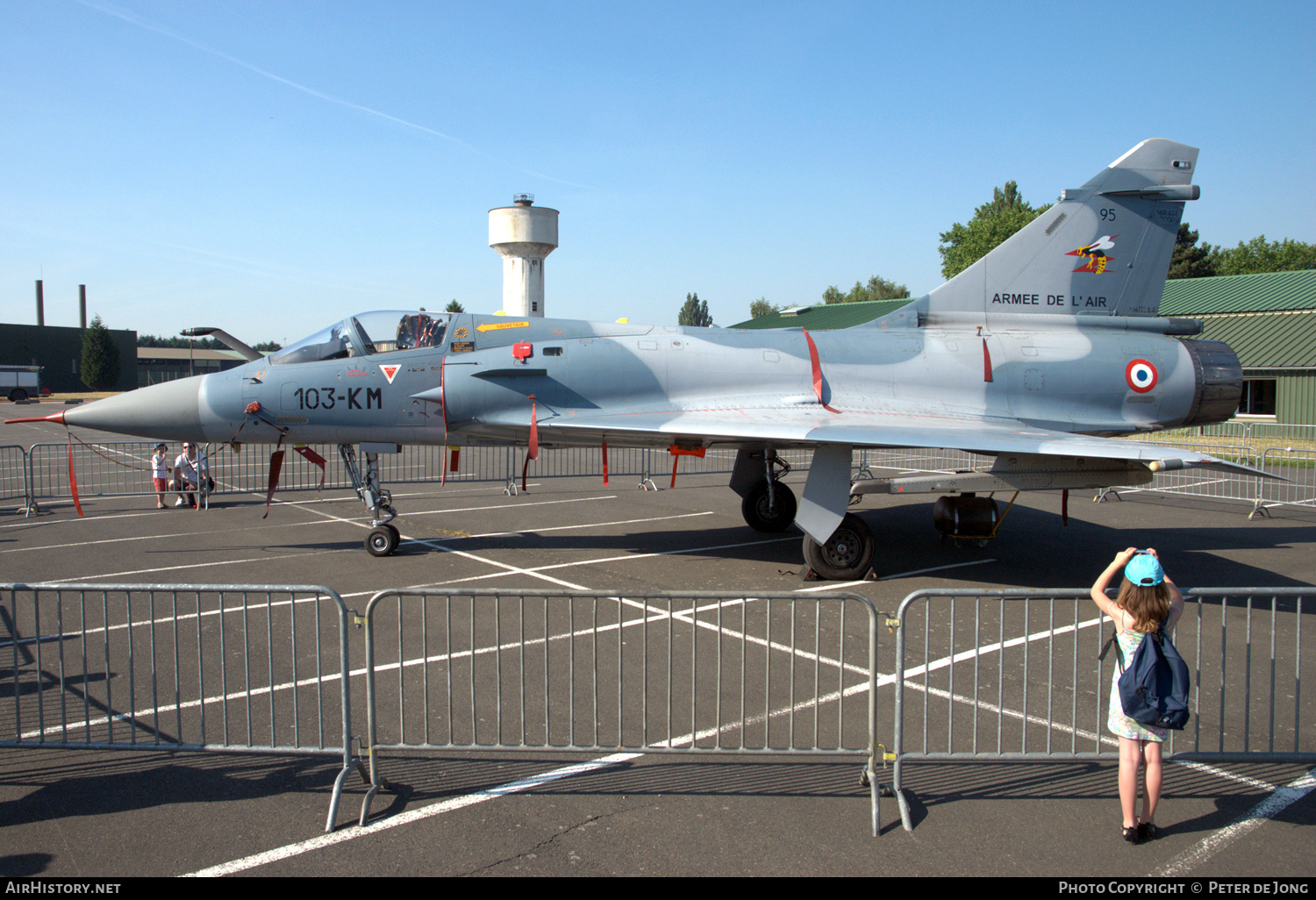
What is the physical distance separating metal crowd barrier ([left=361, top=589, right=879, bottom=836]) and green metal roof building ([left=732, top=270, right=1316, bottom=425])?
2626cm

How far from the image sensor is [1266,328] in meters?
31.0

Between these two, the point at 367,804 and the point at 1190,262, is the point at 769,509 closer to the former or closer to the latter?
the point at 367,804

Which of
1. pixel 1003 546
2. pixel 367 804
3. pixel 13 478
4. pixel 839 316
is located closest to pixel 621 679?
pixel 367 804

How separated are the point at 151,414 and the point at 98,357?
66886 millimetres

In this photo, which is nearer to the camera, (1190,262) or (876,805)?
(876,805)

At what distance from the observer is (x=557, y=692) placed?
538 cm

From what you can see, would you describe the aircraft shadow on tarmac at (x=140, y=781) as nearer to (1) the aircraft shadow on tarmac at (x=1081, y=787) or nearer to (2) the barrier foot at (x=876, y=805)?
(2) the barrier foot at (x=876, y=805)

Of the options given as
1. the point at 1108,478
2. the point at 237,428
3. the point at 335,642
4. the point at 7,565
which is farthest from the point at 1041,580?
the point at 7,565

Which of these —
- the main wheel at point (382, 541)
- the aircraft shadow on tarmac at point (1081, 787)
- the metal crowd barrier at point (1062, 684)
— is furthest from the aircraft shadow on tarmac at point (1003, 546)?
the aircraft shadow on tarmac at point (1081, 787)

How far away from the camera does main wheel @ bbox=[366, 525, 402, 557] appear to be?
9.66m

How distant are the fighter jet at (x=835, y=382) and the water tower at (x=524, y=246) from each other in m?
27.9

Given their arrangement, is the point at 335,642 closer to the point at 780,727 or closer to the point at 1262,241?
the point at 780,727

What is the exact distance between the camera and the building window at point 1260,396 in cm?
3055
